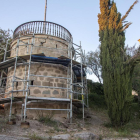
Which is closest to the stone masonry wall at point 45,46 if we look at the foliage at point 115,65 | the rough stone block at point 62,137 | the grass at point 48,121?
the foliage at point 115,65

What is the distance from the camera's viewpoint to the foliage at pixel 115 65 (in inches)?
387

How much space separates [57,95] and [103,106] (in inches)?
300

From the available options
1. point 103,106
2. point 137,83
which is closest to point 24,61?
point 103,106

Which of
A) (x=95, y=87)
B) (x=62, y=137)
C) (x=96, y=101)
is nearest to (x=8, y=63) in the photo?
(x=62, y=137)

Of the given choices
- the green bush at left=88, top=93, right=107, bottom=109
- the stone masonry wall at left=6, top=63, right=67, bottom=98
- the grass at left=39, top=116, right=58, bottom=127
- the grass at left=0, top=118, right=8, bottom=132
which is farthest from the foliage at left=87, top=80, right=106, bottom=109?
the grass at left=0, top=118, right=8, bottom=132

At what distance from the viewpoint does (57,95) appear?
10734mm

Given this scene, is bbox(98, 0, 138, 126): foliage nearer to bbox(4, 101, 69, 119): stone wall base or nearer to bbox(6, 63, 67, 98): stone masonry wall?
bbox(6, 63, 67, 98): stone masonry wall

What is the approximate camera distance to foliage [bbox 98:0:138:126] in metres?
9.82

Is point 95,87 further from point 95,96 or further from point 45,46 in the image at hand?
point 45,46

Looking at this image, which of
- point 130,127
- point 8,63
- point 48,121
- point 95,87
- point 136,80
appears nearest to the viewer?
point 48,121

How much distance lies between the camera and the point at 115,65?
10.7 m

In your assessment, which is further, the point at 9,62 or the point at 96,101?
the point at 96,101

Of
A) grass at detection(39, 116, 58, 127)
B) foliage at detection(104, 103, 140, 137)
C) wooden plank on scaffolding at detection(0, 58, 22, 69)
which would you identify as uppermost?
wooden plank on scaffolding at detection(0, 58, 22, 69)

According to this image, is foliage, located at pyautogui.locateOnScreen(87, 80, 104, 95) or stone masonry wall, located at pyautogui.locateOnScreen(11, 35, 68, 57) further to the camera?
foliage, located at pyautogui.locateOnScreen(87, 80, 104, 95)
